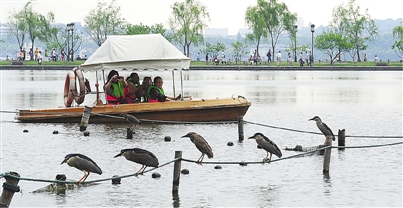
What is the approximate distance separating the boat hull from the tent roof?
1.19m

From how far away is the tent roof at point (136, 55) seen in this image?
22750 mm

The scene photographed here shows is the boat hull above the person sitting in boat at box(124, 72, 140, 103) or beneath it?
beneath

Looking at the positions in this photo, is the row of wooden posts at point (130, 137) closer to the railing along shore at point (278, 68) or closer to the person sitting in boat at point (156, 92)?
the person sitting in boat at point (156, 92)

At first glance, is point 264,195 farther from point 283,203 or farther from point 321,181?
point 321,181

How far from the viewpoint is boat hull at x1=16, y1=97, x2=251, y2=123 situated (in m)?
22.2

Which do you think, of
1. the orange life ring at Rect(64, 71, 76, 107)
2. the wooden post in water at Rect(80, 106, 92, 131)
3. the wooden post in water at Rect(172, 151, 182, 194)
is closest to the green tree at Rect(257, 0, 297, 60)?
the orange life ring at Rect(64, 71, 76, 107)

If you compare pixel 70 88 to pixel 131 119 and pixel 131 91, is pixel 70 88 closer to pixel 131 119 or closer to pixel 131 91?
pixel 131 91

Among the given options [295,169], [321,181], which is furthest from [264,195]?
[295,169]

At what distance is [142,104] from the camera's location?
22.2 meters

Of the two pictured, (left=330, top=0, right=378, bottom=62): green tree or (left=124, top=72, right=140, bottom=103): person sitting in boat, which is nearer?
(left=124, top=72, right=140, bottom=103): person sitting in boat

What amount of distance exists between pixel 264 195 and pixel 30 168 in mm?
4939

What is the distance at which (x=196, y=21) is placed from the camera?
93.1 meters

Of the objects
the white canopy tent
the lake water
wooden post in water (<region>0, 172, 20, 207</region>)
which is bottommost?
the lake water

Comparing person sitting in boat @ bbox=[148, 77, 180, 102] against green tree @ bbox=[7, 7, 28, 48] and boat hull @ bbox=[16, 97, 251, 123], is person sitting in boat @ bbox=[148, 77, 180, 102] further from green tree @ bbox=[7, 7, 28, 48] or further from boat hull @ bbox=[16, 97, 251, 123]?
green tree @ bbox=[7, 7, 28, 48]
